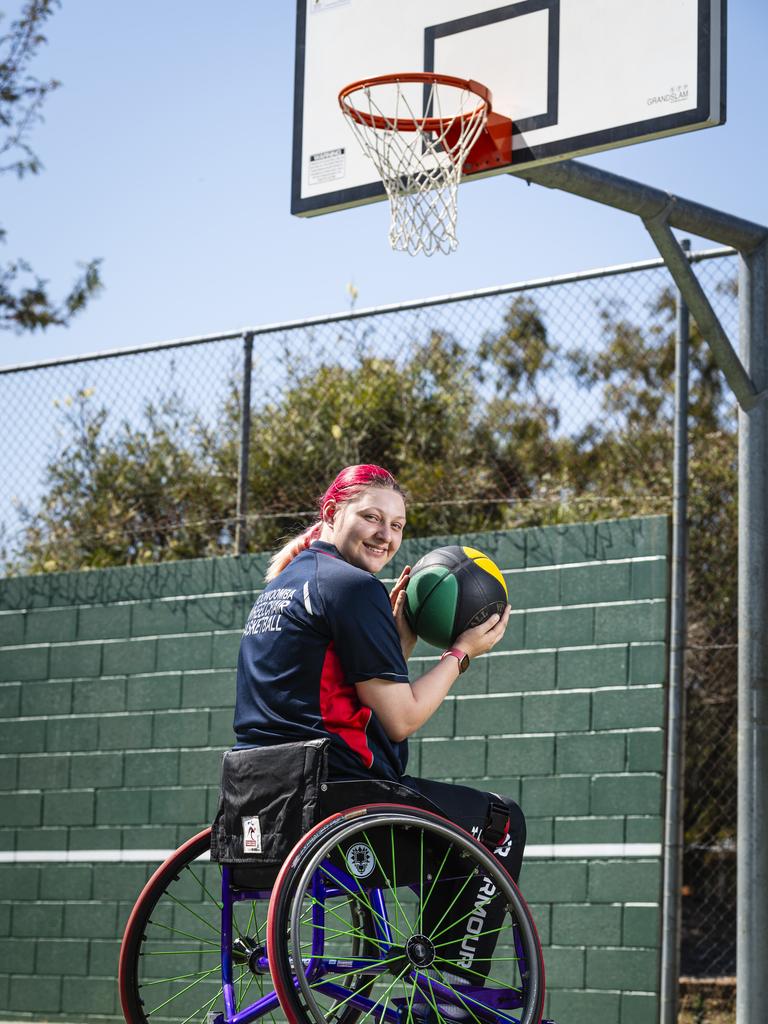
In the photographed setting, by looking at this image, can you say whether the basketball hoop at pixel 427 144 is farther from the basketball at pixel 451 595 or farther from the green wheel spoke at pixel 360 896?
the green wheel spoke at pixel 360 896

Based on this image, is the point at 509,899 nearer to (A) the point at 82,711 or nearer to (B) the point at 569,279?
(B) the point at 569,279

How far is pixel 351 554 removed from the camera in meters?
4.59

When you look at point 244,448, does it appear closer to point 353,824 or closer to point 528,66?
point 528,66

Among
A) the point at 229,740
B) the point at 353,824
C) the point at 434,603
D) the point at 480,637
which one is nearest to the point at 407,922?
the point at 353,824

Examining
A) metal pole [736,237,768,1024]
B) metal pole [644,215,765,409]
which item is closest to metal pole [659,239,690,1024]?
metal pole [736,237,768,1024]

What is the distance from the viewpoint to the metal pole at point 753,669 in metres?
5.77

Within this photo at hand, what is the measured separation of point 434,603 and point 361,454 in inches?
182

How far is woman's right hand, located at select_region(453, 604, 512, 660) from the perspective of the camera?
4.54 metres

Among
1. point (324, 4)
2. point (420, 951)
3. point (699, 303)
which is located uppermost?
point (324, 4)

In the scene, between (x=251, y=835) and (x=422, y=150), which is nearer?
(x=251, y=835)

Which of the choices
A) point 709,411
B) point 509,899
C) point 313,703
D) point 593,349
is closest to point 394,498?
point 313,703

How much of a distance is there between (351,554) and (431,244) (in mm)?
1727

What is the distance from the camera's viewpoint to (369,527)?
15.1 feet

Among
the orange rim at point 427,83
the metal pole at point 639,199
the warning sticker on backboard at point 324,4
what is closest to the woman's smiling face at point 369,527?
the metal pole at point 639,199
